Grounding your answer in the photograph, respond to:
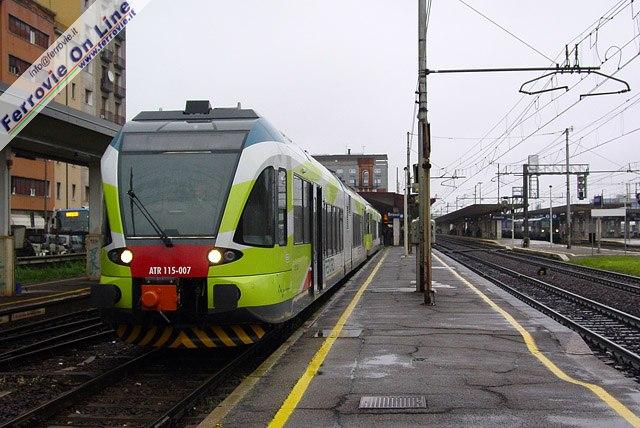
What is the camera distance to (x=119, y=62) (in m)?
69.6

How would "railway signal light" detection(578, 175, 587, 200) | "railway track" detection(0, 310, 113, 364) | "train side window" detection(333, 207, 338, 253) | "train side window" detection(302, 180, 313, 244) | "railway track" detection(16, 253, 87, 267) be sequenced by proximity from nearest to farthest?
1. "railway track" detection(0, 310, 113, 364)
2. "train side window" detection(302, 180, 313, 244)
3. "train side window" detection(333, 207, 338, 253)
4. "railway track" detection(16, 253, 87, 267)
5. "railway signal light" detection(578, 175, 587, 200)

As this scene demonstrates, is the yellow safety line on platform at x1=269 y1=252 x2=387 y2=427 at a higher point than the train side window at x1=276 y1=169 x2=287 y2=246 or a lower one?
lower

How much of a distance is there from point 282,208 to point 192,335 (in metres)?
2.00

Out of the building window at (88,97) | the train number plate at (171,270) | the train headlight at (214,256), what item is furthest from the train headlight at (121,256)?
the building window at (88,97)

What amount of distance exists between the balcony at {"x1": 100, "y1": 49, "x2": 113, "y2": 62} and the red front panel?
6052 centimetres

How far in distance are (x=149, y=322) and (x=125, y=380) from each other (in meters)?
0.87

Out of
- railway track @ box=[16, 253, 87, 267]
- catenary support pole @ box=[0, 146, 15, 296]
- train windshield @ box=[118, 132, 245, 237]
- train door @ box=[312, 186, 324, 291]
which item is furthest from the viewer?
railway track @ box=[16, 253, 87, 267]

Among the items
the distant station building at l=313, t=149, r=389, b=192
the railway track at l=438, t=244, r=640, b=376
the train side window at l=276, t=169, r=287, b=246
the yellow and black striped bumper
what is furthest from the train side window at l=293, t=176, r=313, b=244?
the distant station building at l=313, t=149, r=389, b=192

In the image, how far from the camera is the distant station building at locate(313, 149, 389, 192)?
129 meters

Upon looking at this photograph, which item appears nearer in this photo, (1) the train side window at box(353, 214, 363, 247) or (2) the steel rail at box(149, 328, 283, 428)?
(2) the steel rail at box(149, 328, 283, 428)

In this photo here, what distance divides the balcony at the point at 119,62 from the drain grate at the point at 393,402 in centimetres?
6639

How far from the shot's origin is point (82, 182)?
66.8 metres

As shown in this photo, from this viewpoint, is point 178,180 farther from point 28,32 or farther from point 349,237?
point 28,32

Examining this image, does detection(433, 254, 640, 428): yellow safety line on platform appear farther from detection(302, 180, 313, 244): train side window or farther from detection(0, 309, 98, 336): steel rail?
detection(0, 309, 98, 336): steel rail
